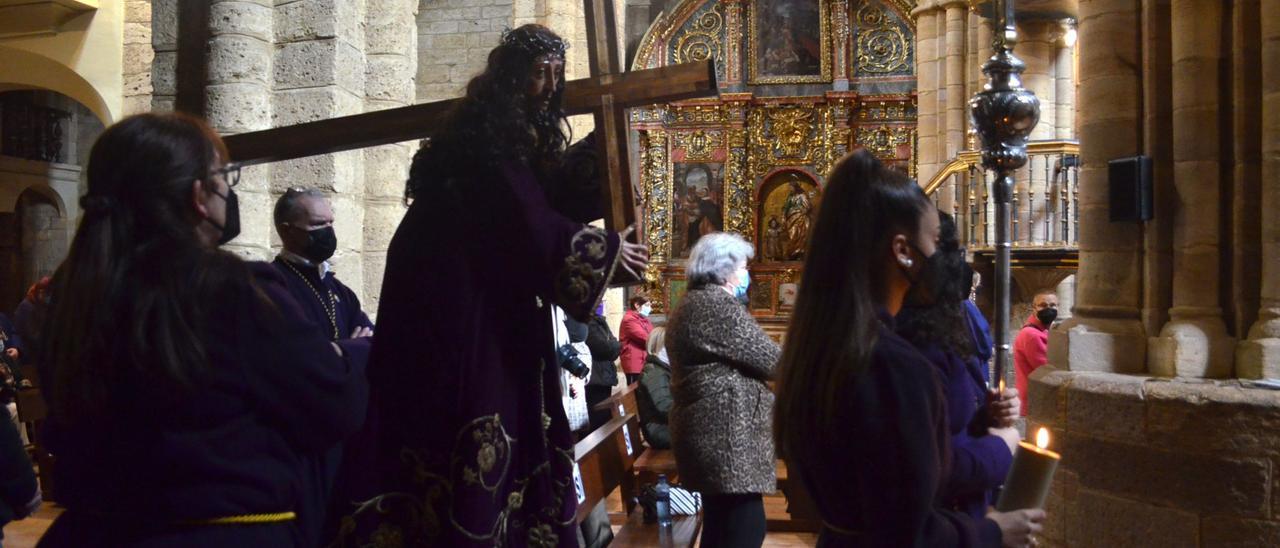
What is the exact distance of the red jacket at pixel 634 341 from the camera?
10.5 m

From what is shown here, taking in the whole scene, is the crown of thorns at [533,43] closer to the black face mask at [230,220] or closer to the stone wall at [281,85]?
the black face mask at [230,220]

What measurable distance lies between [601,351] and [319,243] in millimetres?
3500

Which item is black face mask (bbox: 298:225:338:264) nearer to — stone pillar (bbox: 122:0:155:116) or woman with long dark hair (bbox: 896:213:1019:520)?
woman with long dark hair (bbox: 896:213:1019:520)

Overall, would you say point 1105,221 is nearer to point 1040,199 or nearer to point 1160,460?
point 1160,460

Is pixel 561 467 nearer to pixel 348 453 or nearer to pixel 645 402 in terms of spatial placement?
pixel 348 453

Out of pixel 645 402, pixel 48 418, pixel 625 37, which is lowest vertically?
pixel 645 402

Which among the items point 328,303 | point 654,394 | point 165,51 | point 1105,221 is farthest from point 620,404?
point 165,51

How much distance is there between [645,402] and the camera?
583 cm

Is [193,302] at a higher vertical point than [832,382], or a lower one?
higher

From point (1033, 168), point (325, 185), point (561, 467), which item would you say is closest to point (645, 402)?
point (325, 185)

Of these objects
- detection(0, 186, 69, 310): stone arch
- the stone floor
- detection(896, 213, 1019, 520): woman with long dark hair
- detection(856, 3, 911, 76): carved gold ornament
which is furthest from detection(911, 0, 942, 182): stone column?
detection(896, 213, 1019, 520): woman with long dark hair

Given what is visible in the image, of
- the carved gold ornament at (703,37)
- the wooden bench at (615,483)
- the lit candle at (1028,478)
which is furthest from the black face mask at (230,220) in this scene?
the carved gold ornament at (703,37)

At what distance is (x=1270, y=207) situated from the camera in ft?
13.8

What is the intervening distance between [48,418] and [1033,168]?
9260 mm
